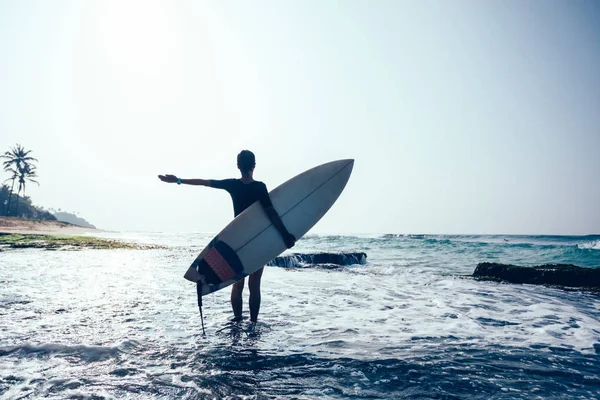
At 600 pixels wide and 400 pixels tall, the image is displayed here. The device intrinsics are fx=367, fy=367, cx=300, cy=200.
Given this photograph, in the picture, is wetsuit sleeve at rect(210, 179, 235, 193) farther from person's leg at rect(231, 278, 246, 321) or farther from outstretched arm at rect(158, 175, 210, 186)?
person's leg at rect(231, 278, 246, 321)

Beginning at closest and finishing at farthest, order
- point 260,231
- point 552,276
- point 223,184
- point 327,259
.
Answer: point 223,184, point 260,231, point 552,276, point 327,259

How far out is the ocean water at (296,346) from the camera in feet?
9.41

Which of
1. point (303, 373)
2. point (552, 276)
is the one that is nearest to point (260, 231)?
point (303, 373)

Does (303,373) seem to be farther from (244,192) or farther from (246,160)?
(246,160)

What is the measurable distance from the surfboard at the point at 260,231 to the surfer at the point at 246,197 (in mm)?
125

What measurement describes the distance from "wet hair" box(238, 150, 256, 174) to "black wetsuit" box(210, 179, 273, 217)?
222 millimetres

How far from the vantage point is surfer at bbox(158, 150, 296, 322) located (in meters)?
4.84

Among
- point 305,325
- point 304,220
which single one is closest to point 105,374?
point 305,325

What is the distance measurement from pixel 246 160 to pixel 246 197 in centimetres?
54

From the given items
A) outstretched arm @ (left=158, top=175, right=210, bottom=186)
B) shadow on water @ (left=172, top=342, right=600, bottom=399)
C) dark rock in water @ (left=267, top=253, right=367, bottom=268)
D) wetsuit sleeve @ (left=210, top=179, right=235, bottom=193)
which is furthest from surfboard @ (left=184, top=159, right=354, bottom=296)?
dark rock in water @ (left=267, top=253, right=367, bottom=268)

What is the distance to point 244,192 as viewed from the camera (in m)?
5.05

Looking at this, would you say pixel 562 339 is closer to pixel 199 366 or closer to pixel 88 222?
pixel 199 366

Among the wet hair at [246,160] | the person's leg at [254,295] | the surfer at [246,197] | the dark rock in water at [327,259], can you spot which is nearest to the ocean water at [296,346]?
the person's leg at [254,295]

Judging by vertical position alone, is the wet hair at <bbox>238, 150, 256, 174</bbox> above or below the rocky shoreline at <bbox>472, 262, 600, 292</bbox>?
above
